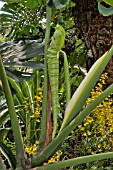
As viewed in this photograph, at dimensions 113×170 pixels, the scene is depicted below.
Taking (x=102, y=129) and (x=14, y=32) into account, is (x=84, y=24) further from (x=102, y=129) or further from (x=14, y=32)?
(x=14, y=32)

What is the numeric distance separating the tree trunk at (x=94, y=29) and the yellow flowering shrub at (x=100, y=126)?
14 centimetres

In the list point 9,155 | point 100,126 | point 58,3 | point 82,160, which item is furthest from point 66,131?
point 100,126

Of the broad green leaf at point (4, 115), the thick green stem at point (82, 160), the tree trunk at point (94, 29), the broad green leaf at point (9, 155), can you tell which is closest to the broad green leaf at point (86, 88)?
the thick green stem at point (82, 160)

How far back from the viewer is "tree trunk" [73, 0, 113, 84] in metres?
1.66

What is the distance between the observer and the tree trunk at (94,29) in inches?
65.3

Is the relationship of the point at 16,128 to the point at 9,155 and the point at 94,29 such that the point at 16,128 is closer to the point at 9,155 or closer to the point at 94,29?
the point at 9,155

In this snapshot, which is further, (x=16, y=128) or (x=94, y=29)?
(x=94, y=29)

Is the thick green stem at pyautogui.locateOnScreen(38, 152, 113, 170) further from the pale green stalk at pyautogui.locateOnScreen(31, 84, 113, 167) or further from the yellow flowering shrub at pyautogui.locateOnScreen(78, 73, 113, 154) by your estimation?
the yellow flowering shrub at pyautogui.locateOnScreen(78, 73, 113, 154)

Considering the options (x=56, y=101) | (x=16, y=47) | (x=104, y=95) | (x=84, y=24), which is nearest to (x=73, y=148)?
(x=84, y=24)

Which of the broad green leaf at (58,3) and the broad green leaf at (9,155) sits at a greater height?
the broad green leaf at (58,3)

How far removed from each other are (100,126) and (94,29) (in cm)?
50

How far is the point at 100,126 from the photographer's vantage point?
1.70 m

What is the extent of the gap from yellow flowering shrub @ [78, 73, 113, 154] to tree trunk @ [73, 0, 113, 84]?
14cm

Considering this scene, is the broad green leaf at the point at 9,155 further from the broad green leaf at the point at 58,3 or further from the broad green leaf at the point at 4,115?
the broad green leaf at the point at 58,3
